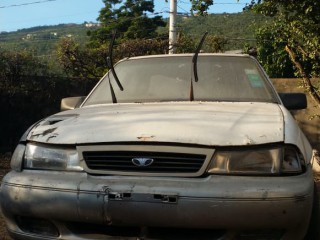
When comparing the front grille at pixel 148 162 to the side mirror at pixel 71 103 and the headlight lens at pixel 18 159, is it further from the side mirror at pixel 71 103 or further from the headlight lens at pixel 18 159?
the side mirror at pixel 71 103

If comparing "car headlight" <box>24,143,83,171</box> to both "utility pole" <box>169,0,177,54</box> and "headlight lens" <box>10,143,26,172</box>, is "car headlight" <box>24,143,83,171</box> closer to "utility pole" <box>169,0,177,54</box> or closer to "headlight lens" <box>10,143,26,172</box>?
"headlight lens" <box>10,143,26,172</box>

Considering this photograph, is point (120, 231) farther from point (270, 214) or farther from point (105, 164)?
point (270, 214)

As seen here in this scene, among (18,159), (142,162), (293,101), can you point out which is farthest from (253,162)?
(293,101)

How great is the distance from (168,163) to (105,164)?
37cm

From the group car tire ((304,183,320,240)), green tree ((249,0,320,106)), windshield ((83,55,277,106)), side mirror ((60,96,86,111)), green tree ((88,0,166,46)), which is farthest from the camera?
green tree ((88,0,166,46))

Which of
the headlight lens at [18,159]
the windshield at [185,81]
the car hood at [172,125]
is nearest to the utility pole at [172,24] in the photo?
the windshield at [185,81]

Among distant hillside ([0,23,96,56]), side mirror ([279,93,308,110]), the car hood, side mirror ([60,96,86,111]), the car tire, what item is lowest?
distant hillside ([0,23,96,56])

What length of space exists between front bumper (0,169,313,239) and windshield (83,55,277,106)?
4.53 ft

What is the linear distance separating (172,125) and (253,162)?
529 millimetres

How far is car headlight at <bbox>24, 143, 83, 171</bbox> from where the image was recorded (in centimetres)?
300

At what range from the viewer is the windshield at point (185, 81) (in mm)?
4164

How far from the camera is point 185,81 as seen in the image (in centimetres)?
439

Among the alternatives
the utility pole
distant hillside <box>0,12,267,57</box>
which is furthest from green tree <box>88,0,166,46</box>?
the utility pole

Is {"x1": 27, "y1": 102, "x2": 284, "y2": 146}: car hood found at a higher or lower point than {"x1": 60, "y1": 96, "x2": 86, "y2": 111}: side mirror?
higher
